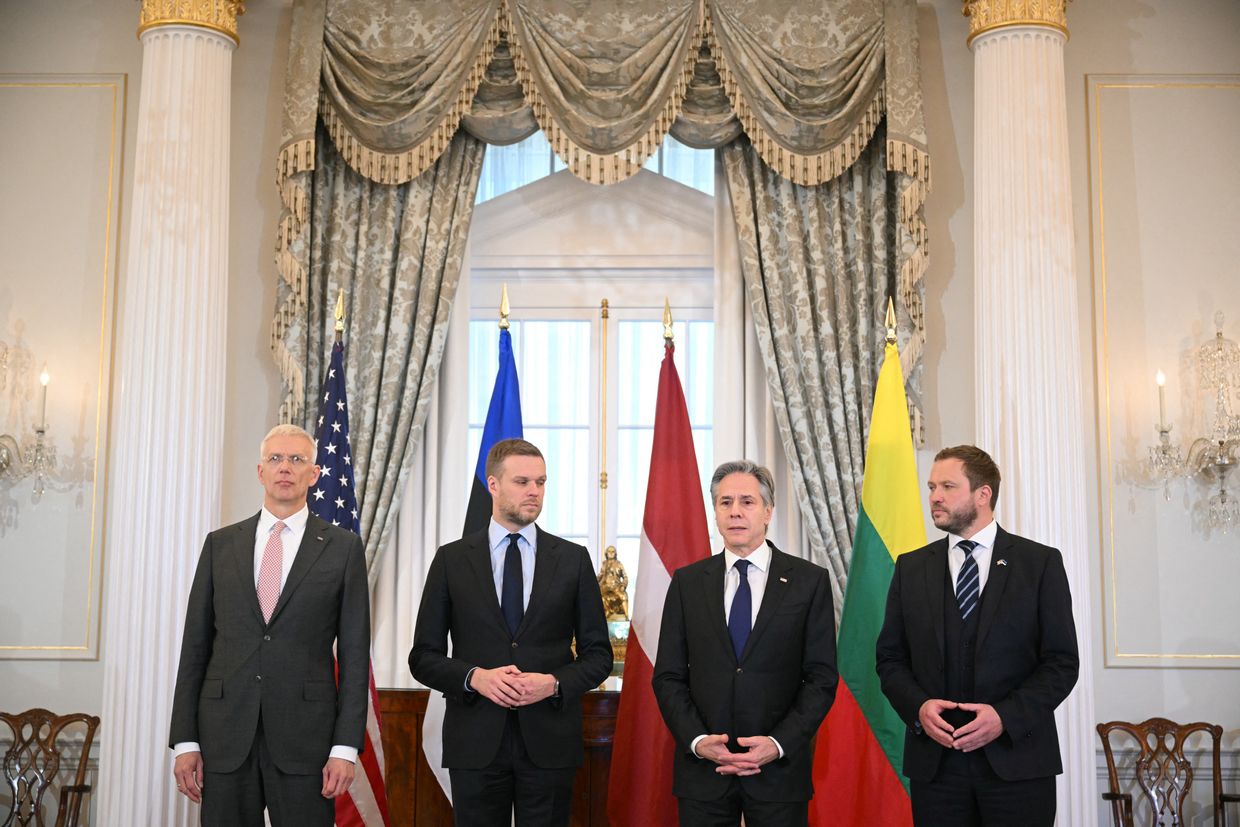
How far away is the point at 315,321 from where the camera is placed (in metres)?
5.73

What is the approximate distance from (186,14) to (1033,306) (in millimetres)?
3723

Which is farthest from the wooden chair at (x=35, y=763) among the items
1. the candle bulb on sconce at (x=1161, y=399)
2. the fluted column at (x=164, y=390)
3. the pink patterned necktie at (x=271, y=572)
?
the candle bulb on sconce at (x=1161, y=399)

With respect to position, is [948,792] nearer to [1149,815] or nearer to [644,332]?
[1149,815]

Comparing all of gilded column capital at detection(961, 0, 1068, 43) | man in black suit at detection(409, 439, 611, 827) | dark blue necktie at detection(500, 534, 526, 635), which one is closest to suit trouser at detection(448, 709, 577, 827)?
man in black suit at detection(409, 439, 611, 827)

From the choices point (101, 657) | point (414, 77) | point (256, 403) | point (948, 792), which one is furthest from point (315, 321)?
point (948, 792)

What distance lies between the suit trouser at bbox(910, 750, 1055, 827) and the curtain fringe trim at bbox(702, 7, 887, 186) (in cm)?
294

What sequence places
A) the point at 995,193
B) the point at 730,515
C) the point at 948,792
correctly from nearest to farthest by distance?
1. the point at 948,792
2. the point at 730,515
3. the point at 995,193

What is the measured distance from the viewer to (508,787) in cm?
371

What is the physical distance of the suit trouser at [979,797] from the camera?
343 centimetres

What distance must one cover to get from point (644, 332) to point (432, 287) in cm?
104

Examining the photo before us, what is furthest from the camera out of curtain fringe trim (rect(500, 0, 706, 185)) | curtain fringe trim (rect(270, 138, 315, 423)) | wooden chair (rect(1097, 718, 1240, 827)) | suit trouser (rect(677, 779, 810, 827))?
curtain fringe trim (rect(500, 0, 706, 185))

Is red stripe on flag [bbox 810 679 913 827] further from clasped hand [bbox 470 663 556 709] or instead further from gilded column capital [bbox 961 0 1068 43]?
gilded column capital [bbox 961 0 1068 43]

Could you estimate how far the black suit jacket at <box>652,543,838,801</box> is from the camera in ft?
11.6

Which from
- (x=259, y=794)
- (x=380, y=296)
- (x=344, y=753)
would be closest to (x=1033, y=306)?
(x=380, y=296)
